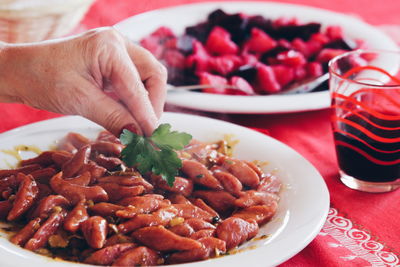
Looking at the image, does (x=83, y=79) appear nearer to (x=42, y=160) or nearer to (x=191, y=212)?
(x=42, y=160)

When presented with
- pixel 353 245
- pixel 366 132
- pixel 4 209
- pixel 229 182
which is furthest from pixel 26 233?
pixel 366 132

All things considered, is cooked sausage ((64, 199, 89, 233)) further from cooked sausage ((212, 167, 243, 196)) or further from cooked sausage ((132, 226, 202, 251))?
cooked sausage ((212, 167, 243, 196))

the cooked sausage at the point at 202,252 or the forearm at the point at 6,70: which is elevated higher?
the forearm at the point at 6,70

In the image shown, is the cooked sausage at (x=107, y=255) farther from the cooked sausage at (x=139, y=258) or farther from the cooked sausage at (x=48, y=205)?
the cooked sausage at (x=48, y=205)

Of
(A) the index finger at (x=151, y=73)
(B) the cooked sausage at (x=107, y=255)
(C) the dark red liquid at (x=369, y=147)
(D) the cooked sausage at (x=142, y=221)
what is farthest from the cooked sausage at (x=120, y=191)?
(C) the dark red liquid at (x=369, y=147)

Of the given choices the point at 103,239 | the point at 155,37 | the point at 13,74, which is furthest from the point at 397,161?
the point at 155,37

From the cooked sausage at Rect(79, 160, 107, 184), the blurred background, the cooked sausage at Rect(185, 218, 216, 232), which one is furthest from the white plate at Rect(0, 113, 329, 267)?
the blurred background

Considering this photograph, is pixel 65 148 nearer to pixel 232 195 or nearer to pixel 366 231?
pixel 232 195
